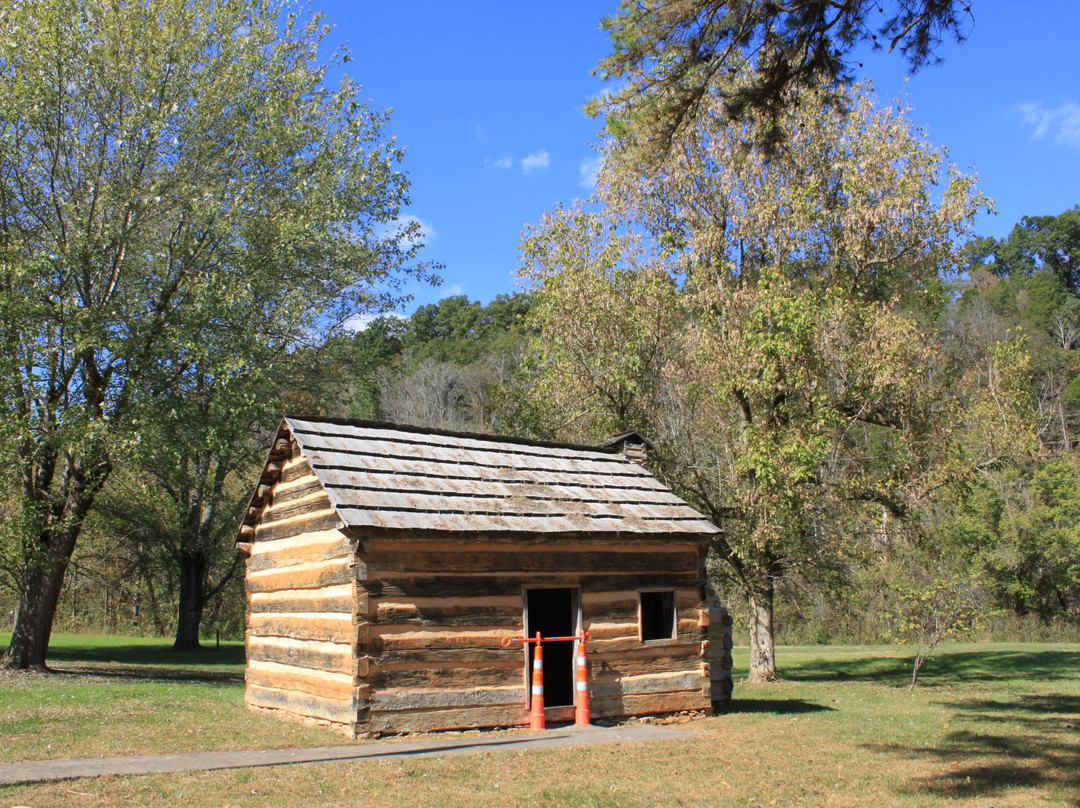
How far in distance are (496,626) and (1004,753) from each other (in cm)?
619

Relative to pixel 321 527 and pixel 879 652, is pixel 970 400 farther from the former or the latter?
pixel 321 527

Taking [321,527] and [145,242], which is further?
[145,242]

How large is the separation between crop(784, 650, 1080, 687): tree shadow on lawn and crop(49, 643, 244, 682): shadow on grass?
45.8 ft

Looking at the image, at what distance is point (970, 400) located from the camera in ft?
68.8

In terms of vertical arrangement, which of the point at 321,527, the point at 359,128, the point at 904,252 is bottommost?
the point at 321,527

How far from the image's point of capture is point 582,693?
12320 mm

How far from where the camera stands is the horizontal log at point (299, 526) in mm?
12164

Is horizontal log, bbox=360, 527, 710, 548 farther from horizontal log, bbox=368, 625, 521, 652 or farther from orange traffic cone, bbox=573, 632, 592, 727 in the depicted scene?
orange traffic cone, bbox=573, 632, 592, 727

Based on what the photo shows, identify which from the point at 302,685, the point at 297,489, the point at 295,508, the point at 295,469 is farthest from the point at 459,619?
the point at 295,469

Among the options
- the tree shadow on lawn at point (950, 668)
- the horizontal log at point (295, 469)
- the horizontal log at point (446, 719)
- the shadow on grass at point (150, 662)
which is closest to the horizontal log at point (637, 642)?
the horizontal log at point (446, 719)

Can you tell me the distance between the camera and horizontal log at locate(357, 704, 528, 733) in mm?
11055

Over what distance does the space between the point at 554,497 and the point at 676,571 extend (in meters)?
2.19

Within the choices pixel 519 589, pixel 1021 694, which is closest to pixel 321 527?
pixel 519 589

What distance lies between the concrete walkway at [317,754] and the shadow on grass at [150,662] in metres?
11.0
